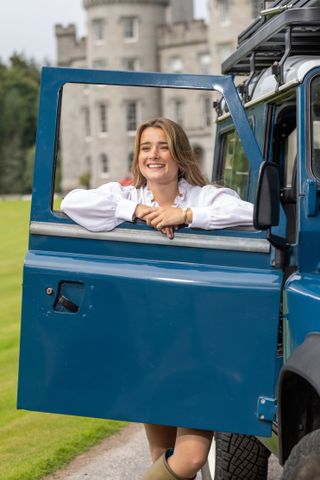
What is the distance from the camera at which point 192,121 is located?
8219cm

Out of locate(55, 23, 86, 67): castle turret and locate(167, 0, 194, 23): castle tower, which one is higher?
locate(167, 0, 194, 23): castle tower

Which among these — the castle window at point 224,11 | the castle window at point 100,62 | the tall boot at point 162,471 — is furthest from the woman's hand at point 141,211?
the castle window at point 100,62

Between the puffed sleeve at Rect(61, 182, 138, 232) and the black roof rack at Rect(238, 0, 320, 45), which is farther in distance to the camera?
the black roof rack at Rect(238, 0, 320, 45)

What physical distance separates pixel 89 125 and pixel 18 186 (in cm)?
1020

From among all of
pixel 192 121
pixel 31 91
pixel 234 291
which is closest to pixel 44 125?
pixel 234 291

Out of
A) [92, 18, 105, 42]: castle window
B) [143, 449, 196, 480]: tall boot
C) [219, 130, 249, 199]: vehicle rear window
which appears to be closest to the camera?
[143, 449, 196, 480]: tall boot

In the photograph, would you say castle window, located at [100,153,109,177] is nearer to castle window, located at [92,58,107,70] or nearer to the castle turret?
castle window, located at [92,58,107,70]

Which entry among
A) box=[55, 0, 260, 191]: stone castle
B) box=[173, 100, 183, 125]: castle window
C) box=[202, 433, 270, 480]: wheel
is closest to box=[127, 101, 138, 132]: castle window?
box=[55, 0, 260, 191]: stone castle

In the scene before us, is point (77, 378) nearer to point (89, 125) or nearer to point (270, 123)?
point (270, 123)

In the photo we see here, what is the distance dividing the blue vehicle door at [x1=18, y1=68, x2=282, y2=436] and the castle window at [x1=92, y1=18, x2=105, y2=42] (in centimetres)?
8572

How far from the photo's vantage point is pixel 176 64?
282ft

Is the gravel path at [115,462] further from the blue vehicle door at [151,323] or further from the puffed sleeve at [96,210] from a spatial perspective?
the puffed sleeve at [96,210]

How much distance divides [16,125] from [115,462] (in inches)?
4309

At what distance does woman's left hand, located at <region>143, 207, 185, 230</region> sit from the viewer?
4.36 meters
